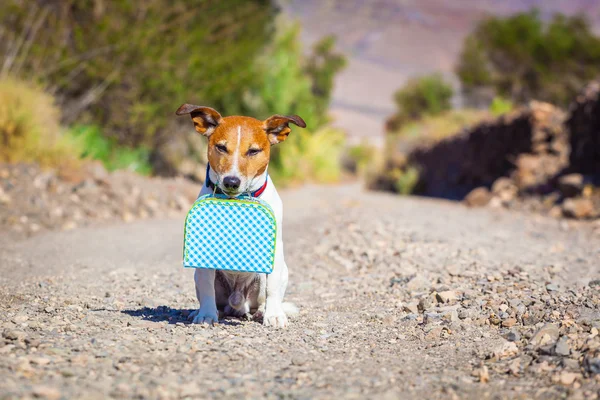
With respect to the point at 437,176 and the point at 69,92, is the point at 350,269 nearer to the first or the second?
the point at 69,92

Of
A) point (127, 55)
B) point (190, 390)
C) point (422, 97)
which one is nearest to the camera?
point (190, 390)

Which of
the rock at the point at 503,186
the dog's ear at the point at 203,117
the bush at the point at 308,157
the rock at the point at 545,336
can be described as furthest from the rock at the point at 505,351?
the bush at the point at 308,157

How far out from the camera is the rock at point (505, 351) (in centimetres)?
326

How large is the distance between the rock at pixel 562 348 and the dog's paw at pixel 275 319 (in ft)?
5.40

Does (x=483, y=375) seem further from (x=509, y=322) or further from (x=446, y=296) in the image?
(x=446, y=296)

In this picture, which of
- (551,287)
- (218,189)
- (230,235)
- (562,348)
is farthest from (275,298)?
(551,287)

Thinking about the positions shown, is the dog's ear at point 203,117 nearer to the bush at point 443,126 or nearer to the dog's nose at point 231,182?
the dog's nose at point 231,182

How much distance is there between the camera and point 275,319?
4.00 meters

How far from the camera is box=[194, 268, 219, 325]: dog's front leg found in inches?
155

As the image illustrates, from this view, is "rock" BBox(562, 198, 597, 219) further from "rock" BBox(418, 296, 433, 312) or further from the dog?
the dog

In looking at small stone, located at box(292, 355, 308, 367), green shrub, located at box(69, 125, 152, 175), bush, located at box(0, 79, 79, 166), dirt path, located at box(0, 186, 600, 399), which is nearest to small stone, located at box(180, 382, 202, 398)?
dirt path, located at box(0, 186, 600, 399)

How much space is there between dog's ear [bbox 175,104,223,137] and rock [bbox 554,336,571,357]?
237 cm

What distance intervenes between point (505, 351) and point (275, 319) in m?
Answer: 1.45

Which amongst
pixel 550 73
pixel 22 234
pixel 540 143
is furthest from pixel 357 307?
pixel 550 73
